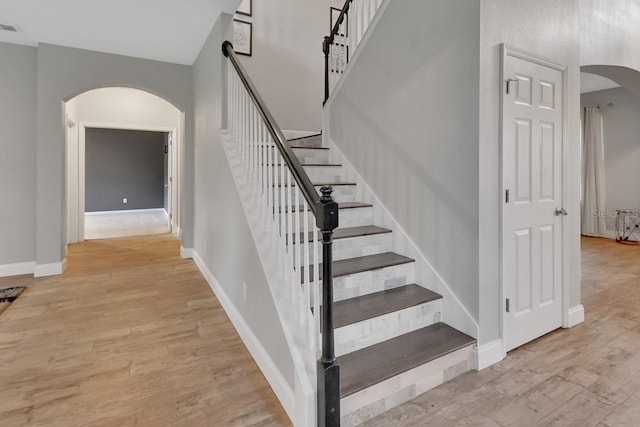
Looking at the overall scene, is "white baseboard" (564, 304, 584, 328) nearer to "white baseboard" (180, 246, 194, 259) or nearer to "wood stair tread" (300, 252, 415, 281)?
"wood stair tread" (300, 252, 415, 281)

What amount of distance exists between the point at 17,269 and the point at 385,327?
4.50 meters

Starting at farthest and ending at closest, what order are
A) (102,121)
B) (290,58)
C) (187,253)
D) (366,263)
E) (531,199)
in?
1. (102,121)
2. (290,58)
3. (187,253)
4. (366,263)
5. (531,199)

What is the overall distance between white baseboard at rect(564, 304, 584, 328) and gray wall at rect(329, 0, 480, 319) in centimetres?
A: 113

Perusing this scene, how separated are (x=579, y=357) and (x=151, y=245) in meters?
5.73

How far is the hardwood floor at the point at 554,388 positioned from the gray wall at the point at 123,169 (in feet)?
36.1

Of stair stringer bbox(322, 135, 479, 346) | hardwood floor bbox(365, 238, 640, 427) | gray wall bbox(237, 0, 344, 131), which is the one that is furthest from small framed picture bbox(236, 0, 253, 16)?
hardwood floor bbox(365, 238, 640, 427)

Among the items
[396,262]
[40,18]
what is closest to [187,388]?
[396,262]

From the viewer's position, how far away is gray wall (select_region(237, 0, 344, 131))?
4.78 meters

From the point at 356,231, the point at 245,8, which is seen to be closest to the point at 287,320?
the point at 356,231

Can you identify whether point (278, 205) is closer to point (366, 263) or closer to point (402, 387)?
point (366, 263)

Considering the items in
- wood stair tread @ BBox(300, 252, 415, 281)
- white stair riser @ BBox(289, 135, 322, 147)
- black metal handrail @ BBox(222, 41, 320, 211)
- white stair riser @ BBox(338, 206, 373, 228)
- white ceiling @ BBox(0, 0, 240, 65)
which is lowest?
wood stair tread @ BBox(300, 252, 415, 281)

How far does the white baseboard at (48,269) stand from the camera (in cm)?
393

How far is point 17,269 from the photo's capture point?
4059mm

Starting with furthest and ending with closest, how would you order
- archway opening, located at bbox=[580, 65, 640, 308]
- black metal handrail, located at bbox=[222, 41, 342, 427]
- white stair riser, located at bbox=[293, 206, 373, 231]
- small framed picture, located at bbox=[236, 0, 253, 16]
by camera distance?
archway opening, located at bbox=[580, 65, 640, 308] → small framed picture, located at bbox=[236, 0, 253, 16] → white stair riser, located at bbox=[293, 206, 373, 231] → black metal handrail, located at bbox=[222, 41, 342, 427]
